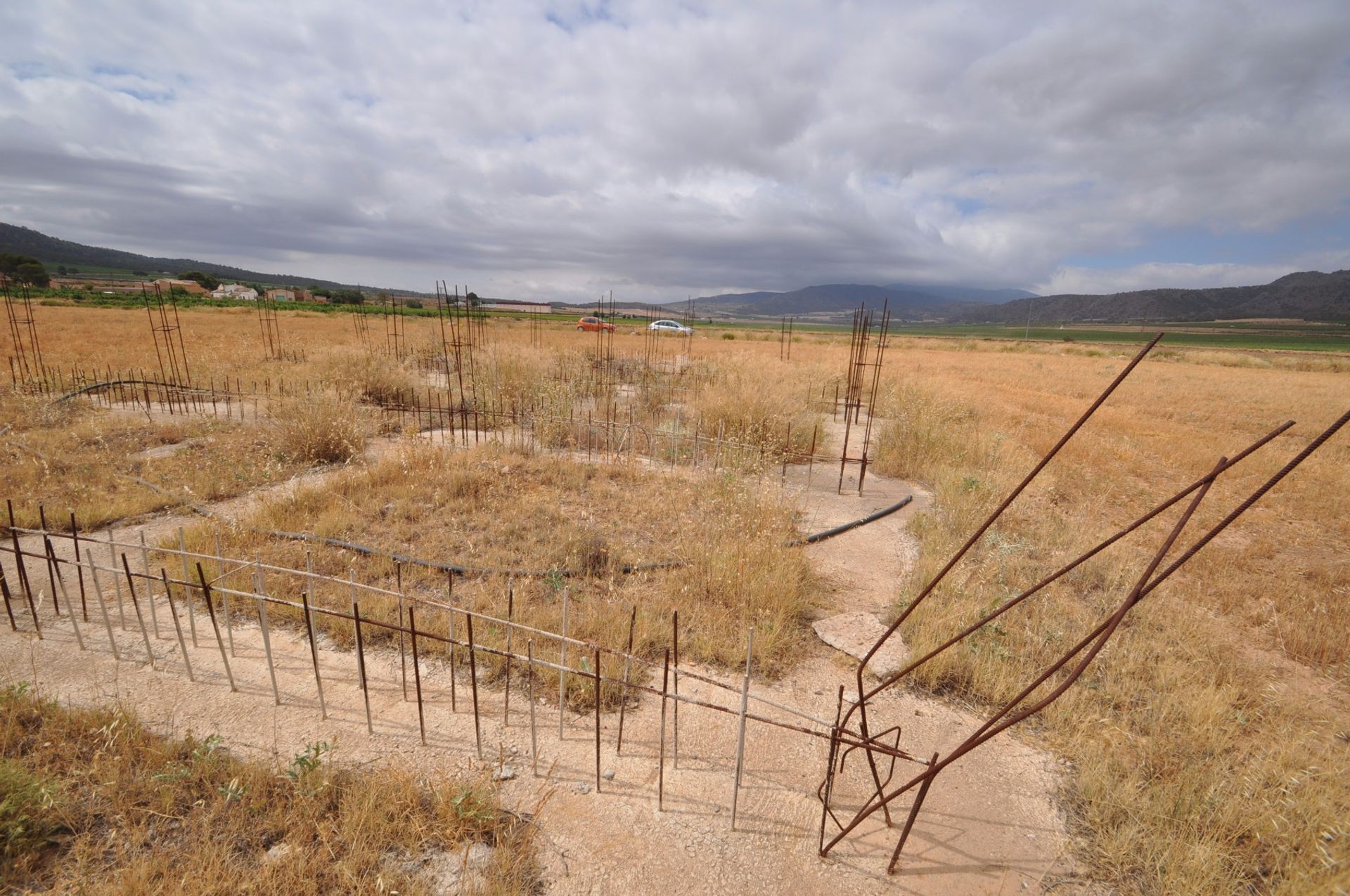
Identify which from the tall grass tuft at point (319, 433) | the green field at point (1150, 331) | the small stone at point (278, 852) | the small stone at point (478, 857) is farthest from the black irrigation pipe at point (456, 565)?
the green field at point (1150, 331)

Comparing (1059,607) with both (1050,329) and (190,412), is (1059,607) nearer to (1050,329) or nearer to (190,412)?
(190,412)

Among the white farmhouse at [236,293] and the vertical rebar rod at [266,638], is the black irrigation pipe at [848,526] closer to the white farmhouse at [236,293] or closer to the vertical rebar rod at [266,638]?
the vertical rebar rod at [266,638]

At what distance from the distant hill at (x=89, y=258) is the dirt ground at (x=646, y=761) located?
8708cm

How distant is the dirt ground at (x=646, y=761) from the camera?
2227mm

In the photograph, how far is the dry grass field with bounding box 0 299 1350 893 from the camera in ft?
8.18

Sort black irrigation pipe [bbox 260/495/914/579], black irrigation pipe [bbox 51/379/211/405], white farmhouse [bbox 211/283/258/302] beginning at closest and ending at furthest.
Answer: black irrigation pipe [bbox 260/495/914/579], black irrigation pipe [bbox 51/379/211/405], white farmhouse [bbox 211/283/258/302]

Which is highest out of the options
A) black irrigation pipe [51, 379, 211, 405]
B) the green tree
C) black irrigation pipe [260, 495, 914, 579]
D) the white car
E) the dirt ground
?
the green tree

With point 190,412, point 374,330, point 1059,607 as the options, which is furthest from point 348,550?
point 374,330

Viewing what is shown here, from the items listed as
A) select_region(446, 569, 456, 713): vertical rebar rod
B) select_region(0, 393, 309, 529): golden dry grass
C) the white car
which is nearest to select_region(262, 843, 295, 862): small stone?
select_region(446, 569, 456, 713): vertical rebar rod

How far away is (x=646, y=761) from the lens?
107 inches

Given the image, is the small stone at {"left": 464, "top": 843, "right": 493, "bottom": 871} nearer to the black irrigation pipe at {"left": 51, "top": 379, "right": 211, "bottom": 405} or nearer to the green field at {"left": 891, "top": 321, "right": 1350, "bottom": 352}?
the black irrigation pipe at {"left": 51, "top": 379, "right": 211, "bottom": 405}

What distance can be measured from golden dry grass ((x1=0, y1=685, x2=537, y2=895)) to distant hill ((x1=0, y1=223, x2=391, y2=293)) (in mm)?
87817

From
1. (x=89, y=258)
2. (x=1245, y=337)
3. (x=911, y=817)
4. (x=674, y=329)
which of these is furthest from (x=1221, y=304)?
(x=89, y=258)

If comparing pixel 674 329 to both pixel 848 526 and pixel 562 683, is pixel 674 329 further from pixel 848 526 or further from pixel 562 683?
pixel 562 683
